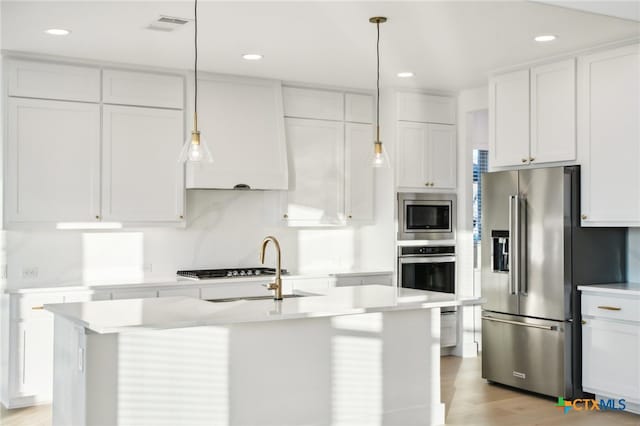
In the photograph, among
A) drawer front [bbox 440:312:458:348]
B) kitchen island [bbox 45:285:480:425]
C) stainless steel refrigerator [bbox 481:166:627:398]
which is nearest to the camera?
kitchen island [bbox 45:285:480:425]

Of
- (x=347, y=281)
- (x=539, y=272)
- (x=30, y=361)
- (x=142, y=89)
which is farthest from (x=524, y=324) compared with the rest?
(x=30, y=361)

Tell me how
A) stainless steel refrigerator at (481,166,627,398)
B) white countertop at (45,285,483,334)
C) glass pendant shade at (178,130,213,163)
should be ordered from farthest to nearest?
stainless steel refrigerator at (481,166,627,398) < glass pendant shade at (178,130,213,163) < white countertop at (45,285,483,334)

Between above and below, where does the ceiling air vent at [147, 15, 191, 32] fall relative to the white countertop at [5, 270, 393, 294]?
above

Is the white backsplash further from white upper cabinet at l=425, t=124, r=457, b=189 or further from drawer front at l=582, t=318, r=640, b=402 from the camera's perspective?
drawer front at l=582, t=318, r=640, b=402

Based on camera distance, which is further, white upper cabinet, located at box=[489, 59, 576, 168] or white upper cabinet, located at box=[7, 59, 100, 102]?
white upper cabinet, located at box=[489, 59, 576, 168]

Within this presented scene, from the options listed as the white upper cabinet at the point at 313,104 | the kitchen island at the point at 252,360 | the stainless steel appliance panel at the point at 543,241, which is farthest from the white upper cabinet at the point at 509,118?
the kitchen island at the point at 252,360

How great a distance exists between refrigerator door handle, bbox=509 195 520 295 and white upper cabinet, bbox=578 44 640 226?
50cm

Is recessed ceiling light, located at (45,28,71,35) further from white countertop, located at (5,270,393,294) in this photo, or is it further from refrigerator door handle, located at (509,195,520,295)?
refrigerator door handle, located at (509,195,520,295)

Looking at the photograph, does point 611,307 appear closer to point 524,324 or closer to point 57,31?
point 524,324

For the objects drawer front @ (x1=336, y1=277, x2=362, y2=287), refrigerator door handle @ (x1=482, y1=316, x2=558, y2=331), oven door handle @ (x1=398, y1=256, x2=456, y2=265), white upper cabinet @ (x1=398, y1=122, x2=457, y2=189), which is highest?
white upper cabinet @ (x1=398, y1=122, x2=457, y2=189)

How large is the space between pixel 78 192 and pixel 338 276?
90.5 inches

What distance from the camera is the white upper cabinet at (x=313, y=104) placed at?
20.3ft

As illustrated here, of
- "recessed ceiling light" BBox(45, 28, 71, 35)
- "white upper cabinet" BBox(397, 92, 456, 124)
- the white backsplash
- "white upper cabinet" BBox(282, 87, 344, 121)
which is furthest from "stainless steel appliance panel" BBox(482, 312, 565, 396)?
"recessed ceiling light" BBox(45, 28, 71, 35)

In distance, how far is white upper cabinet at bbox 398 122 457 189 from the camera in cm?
650
